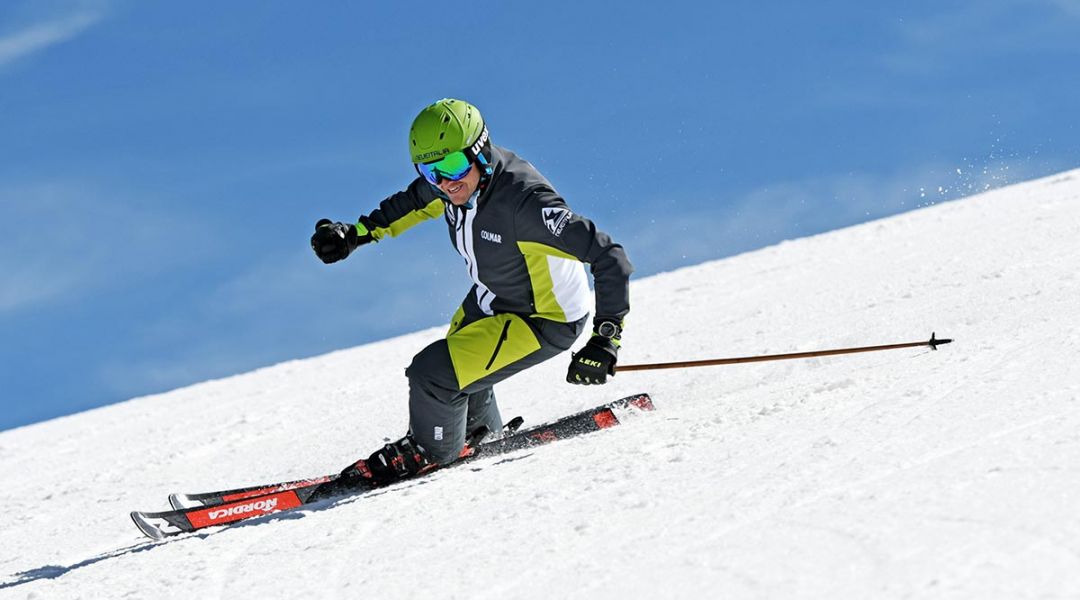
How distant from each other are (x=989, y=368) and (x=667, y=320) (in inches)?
228

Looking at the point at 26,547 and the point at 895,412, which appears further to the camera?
the point at 26,547

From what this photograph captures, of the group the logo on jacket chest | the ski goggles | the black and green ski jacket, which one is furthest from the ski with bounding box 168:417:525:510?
the logo on jacket chest

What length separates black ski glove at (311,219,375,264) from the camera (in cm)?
642

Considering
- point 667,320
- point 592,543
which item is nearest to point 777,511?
point 592,543

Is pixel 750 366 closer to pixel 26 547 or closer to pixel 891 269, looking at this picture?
pixel 891 269

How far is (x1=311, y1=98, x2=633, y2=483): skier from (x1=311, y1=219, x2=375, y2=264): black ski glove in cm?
64

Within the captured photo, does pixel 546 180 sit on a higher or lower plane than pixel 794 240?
lower

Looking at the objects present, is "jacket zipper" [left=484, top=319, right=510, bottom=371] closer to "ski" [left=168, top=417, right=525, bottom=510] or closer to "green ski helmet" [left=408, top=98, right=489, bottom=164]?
"green ski helmet" [left=408, top=98, right=489, bottom=164]

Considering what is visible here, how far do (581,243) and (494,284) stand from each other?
0.78m

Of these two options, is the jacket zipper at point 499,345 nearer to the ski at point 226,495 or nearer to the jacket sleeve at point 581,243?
the jacket sleeve at point 581,243

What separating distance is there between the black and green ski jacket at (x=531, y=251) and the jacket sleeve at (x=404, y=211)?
0.12 metres

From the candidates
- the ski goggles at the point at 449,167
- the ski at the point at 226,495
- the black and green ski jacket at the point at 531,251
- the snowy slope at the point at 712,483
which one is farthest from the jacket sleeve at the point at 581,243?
the ski at the point at 226,495

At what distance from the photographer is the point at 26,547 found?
613 centimetres

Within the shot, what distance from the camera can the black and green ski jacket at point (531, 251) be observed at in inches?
211
